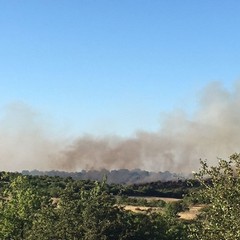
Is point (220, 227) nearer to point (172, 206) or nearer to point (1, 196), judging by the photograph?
point (1, 196)

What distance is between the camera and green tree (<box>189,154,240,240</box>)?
104ft

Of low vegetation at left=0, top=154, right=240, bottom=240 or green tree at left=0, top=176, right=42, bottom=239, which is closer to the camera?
low vegetation at left=0, top=154, right=240, bottom=240

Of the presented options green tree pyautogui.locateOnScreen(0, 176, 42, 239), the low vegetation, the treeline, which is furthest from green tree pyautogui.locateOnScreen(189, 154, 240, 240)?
green tree pyautogui.locateOnScreen(0, 176, 42, 239)

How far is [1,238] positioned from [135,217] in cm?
1993

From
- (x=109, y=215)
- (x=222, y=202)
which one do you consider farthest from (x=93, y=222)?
(x=222, y=202)

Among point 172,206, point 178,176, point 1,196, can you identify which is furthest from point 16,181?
point 172,206

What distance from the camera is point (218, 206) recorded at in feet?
111

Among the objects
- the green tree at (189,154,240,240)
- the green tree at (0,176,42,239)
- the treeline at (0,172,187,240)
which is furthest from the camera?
the green tree at (0,176,42,239)

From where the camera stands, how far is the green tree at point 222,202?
104ft

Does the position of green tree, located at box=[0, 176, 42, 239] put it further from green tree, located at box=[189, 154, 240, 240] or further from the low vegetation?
green tree, located at box=[189, 154, 240, 240]

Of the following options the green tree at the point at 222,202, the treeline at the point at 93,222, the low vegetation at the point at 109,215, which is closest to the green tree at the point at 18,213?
the low vegetation at the point at 109,215

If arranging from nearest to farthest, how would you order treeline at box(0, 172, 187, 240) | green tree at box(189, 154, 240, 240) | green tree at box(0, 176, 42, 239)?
green tree at box(189, 154, 240, 240) < treeline at box(0, 172, 187, 240) < green tree at box(0, 176, 42, 239)

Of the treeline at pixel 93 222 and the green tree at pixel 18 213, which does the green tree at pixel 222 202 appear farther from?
the green tree at pixel 18 213

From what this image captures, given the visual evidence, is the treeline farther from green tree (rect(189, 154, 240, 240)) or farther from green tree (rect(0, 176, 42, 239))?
green tree (rect(189, 154, 240, 240))
